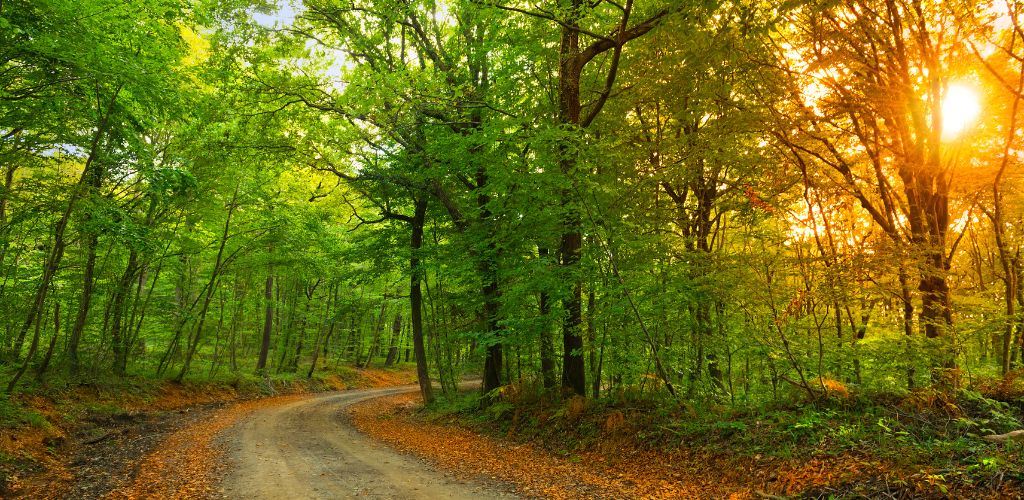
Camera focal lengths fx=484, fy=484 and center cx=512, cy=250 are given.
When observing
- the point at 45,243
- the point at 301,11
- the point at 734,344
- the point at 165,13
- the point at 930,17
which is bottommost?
the point at 734,344

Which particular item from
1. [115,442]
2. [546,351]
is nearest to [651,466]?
[546,351]

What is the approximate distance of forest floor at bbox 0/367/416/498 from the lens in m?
7.22

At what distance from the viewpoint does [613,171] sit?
11320mm

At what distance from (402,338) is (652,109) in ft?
105

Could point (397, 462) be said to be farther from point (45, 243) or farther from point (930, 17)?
point (930, 17)

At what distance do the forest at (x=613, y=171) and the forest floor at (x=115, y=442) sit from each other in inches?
45.8

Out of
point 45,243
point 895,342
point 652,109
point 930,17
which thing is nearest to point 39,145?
point 45,243

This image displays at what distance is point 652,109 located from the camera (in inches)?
493

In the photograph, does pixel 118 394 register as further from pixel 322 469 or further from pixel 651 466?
pixel 651 466

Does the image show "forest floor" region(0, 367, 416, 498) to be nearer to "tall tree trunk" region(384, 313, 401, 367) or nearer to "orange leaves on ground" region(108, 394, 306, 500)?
"orange leaves on ground" region(108, 394, 306, 500)

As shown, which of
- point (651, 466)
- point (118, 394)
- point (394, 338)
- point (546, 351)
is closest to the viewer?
point (651, 466)

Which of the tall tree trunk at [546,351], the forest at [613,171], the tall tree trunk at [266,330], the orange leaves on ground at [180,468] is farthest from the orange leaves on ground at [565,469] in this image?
the tall tree trunk at [266,330]

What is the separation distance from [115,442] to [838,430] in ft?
45.5

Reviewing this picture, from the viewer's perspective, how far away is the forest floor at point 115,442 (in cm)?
722
